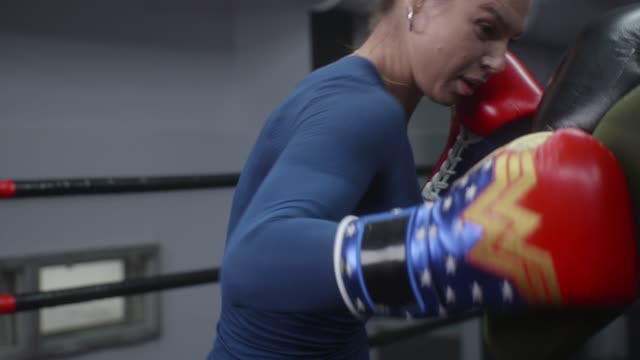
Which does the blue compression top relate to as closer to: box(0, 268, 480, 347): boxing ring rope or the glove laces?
the glove laces

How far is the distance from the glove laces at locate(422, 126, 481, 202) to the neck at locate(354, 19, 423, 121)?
0.67 ft

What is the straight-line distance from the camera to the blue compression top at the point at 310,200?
516 millimetres

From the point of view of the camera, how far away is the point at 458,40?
28.1 inches

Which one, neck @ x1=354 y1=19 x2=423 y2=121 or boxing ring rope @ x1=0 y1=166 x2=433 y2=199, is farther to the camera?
boxing ring rope @ x1=0 y1=166 x2=433 y2=199

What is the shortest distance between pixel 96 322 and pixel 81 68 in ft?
2.34

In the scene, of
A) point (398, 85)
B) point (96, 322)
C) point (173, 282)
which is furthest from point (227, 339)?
point (96, 322)

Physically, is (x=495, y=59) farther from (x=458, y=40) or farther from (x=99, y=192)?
(x=99, y=192)

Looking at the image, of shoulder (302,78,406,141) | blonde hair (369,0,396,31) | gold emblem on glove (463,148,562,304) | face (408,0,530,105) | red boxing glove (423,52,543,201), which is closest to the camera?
gold emblem on glove (463,148,562,304)

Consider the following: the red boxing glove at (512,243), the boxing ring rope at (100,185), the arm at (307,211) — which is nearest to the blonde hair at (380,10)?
the arm at (307,211)

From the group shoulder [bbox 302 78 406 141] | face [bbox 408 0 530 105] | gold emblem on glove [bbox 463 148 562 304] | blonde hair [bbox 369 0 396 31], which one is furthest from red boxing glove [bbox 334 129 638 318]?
blonde hair [bbox 369 0 396 31]

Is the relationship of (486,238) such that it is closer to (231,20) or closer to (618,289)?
(618,289)

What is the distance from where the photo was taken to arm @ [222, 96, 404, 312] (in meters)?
0.51

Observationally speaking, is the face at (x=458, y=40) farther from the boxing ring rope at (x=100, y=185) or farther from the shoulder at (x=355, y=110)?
the boxing ring rope at (x=100, y=185)

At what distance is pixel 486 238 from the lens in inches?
18.3
